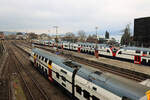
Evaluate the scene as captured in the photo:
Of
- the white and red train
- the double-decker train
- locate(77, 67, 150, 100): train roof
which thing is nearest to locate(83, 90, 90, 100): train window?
the double-decker train

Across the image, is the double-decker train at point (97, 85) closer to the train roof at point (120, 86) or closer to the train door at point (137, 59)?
the train roof at point (120, 86)

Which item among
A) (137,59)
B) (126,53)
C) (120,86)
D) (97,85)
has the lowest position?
(137,59)

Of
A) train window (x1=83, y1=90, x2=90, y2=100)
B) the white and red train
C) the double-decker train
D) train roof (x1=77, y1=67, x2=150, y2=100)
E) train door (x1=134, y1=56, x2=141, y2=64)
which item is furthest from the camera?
train door (x1=134, y1=56, x2=141, y2=64)

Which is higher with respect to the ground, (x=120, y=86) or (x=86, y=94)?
(x=120, y=86)

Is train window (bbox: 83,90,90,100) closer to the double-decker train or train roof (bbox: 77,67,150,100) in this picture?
the double-decker train

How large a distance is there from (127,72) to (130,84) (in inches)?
582

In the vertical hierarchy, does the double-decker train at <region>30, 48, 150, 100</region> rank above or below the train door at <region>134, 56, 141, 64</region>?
above

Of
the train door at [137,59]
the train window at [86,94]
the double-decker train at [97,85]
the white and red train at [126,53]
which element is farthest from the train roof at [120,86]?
the train door at [137,59]

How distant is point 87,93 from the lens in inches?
294

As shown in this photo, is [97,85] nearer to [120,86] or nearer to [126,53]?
[120,86]

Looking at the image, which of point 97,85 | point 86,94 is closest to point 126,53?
point 86,94

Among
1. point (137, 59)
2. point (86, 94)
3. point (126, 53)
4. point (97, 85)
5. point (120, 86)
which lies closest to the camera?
point (120, 86)

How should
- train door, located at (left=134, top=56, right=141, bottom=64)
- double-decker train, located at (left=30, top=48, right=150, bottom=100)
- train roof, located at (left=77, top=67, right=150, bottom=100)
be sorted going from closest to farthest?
train roof, located at (left=77, top=67, right=150, bottom=100) < double-decker train, located at (left=30, top=48, right=150, bottom=100) < train door, located at (left=134, top=56, right=141, bottom=64)

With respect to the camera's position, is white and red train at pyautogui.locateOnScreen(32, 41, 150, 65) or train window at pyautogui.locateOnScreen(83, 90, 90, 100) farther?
white and red train at pyautogui.locateOnScreen(32, 41, 150, 65)
